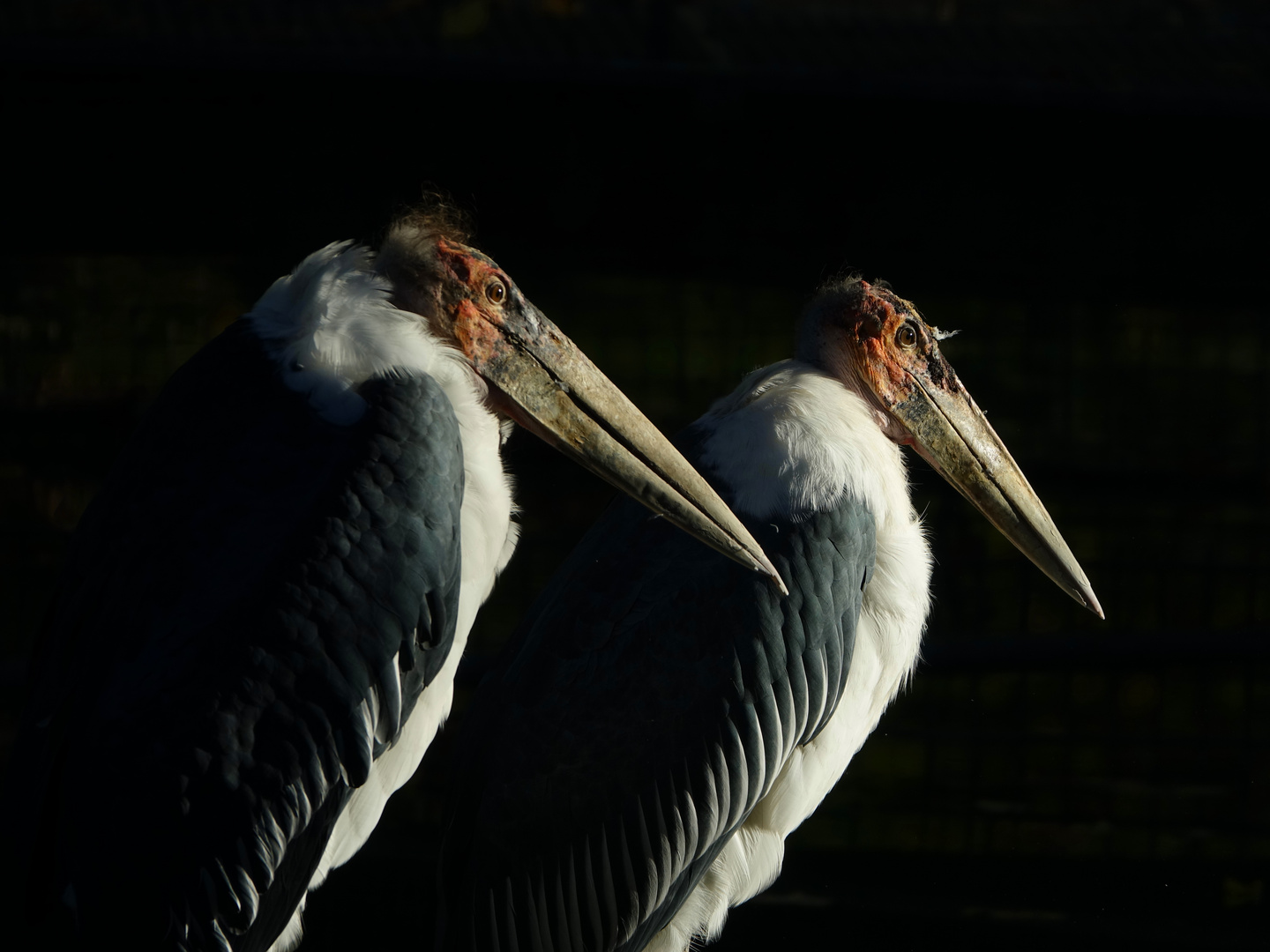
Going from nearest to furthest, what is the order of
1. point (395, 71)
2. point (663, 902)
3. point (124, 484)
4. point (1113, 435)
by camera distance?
point (124, 484) → point (663, 902) → point (395, 71) → point (1113, 435)

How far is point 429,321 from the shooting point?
5.19 feet

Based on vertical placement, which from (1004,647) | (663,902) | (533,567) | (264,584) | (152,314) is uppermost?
(264,584)

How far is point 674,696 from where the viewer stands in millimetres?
1602

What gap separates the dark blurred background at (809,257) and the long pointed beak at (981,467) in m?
1.08

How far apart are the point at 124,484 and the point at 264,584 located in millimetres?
232

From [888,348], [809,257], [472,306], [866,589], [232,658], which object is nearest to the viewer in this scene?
[232,658]

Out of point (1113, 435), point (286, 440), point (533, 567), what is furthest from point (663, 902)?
point (1113, 435)

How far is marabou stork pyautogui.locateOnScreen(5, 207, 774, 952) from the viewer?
129 cm

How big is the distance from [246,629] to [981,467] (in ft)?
3.59

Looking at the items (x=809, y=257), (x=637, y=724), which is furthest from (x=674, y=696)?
(x=809, y=257)

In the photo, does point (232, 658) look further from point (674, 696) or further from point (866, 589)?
point (866, 589)

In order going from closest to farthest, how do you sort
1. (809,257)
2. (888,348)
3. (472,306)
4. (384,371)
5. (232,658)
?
(232,658), (384,371), (472,306), (888,348), (809,257)

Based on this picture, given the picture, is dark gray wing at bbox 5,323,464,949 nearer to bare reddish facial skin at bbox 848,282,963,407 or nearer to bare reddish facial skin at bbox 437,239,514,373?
bare reddish facial skin at bbox 437,239,514,373

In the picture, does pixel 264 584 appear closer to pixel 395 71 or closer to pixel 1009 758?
pixel 395 71
